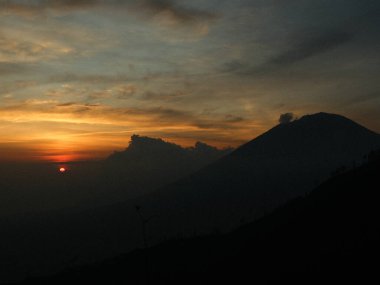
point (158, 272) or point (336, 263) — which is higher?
point (336, 263)

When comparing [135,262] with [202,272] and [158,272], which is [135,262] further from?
[202,272]

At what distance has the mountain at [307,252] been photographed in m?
41.4

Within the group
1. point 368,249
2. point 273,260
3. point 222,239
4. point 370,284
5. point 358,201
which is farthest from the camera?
point 222,239

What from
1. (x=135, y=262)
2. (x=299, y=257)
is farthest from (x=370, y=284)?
(x=135, y=262)

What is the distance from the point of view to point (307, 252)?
165 feet

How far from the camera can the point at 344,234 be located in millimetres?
50688

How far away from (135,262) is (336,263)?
71219 millimetres

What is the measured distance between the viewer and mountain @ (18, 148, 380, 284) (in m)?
41.4

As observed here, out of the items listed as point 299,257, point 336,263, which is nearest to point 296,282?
point 336,263

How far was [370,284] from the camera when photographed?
34.6 metres

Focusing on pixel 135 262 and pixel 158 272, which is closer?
pixel 158 272

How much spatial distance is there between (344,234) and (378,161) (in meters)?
31.5

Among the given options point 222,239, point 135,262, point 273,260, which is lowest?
point 135,262

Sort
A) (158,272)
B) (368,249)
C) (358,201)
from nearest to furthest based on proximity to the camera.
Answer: (368,249) → (358,201) → (158,272)
